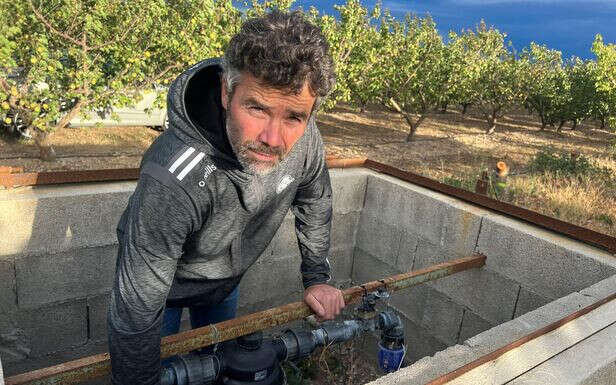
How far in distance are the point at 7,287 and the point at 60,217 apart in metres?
0.55

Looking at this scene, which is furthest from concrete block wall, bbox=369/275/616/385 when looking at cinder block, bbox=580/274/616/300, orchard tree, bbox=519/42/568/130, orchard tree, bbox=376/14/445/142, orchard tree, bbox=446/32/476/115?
orchard tree, bbox=519/42/568/130

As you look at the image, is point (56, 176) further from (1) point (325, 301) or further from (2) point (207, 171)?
(1) point (325, 301)

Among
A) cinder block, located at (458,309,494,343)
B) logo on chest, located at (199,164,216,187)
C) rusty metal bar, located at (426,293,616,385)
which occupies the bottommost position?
cinder block, located at (458,309,494,343)

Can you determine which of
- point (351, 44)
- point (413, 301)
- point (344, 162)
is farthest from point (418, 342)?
point (351, 44)

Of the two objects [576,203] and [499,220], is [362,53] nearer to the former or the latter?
[576,203]

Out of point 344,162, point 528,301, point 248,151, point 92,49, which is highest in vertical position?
point 92,49

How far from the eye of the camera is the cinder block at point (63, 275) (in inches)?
122

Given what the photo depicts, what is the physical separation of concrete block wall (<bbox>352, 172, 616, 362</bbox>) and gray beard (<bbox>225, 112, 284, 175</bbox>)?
2240mm

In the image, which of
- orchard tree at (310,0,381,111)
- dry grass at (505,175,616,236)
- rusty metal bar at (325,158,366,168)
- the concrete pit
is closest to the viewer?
the concrete pit

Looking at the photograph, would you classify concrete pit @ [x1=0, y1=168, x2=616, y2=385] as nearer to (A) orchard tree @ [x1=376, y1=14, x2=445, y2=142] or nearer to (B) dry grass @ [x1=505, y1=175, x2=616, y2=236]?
(B) dry grass @ [x1=505, y1=175, x2=616, y2=236]

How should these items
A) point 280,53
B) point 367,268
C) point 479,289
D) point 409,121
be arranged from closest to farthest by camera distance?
point 280,53
point 479,289
point 367,268
point 409,121

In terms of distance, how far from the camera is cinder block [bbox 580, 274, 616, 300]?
2.62 meters

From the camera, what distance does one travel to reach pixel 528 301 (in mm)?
3338

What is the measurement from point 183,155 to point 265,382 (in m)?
1.20
